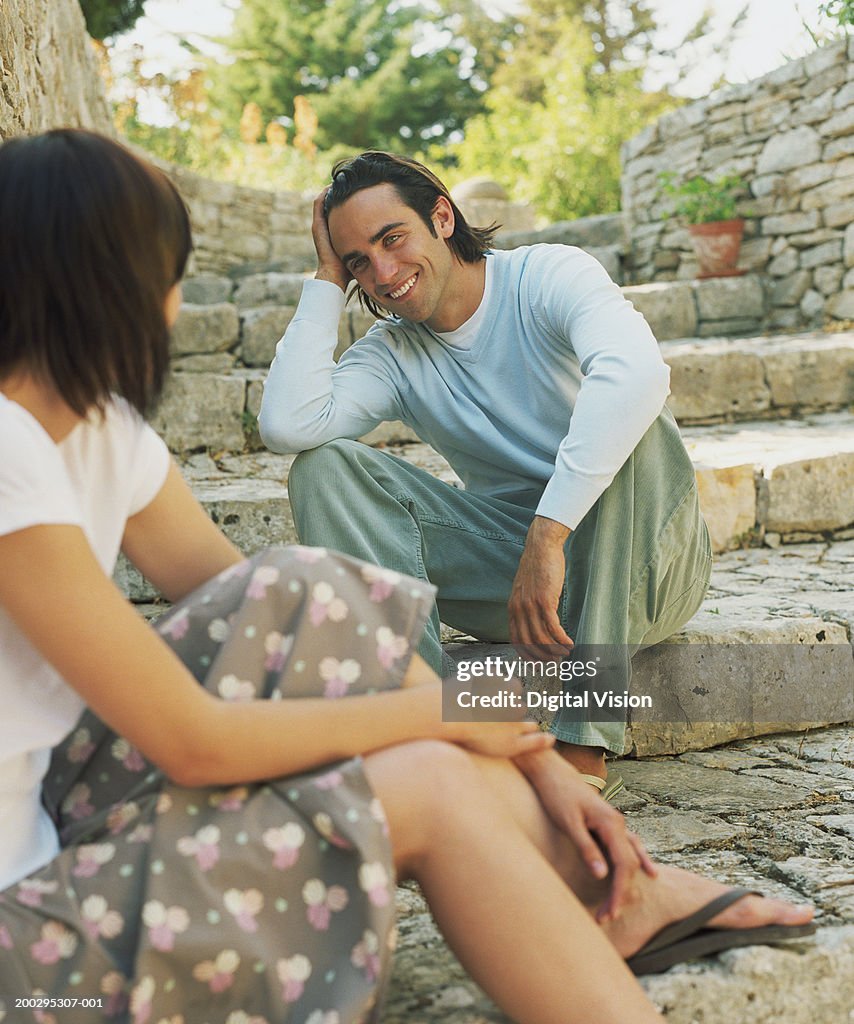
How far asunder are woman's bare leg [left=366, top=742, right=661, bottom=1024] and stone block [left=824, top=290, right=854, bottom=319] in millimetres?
5266

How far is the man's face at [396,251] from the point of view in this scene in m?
2.08

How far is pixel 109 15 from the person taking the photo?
825cm

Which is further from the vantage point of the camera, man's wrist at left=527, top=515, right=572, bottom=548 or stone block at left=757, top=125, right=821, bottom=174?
stone block at left=757, top=125, right=821, bottom=174

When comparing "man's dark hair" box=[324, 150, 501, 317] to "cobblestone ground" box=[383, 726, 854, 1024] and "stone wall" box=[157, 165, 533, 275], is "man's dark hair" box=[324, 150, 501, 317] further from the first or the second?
"stone wall" box=[157, 165, 533, 275]

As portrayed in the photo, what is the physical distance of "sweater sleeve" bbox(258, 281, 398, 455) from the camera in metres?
2.02

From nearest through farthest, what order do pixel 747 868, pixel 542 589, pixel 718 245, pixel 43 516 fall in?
pixel 43 516, pixel 747 868, pixel 542 589, pixel 718 245

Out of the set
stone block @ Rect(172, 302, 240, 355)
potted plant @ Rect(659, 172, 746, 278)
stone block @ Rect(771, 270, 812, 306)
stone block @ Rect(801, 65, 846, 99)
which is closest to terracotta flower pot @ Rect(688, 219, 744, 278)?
potted plant @ Rect(659, 172, 746, 278)

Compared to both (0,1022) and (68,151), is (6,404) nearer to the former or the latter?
(68,151)

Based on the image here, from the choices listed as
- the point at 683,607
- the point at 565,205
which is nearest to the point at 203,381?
the point at 683,607

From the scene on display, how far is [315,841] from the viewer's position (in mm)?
1024

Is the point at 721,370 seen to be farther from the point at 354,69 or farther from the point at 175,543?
the point at 354,69

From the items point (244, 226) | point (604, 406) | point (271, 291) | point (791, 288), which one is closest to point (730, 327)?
point (791, 288)

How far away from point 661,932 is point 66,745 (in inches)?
29.0

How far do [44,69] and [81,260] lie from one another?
2633 millimetres
